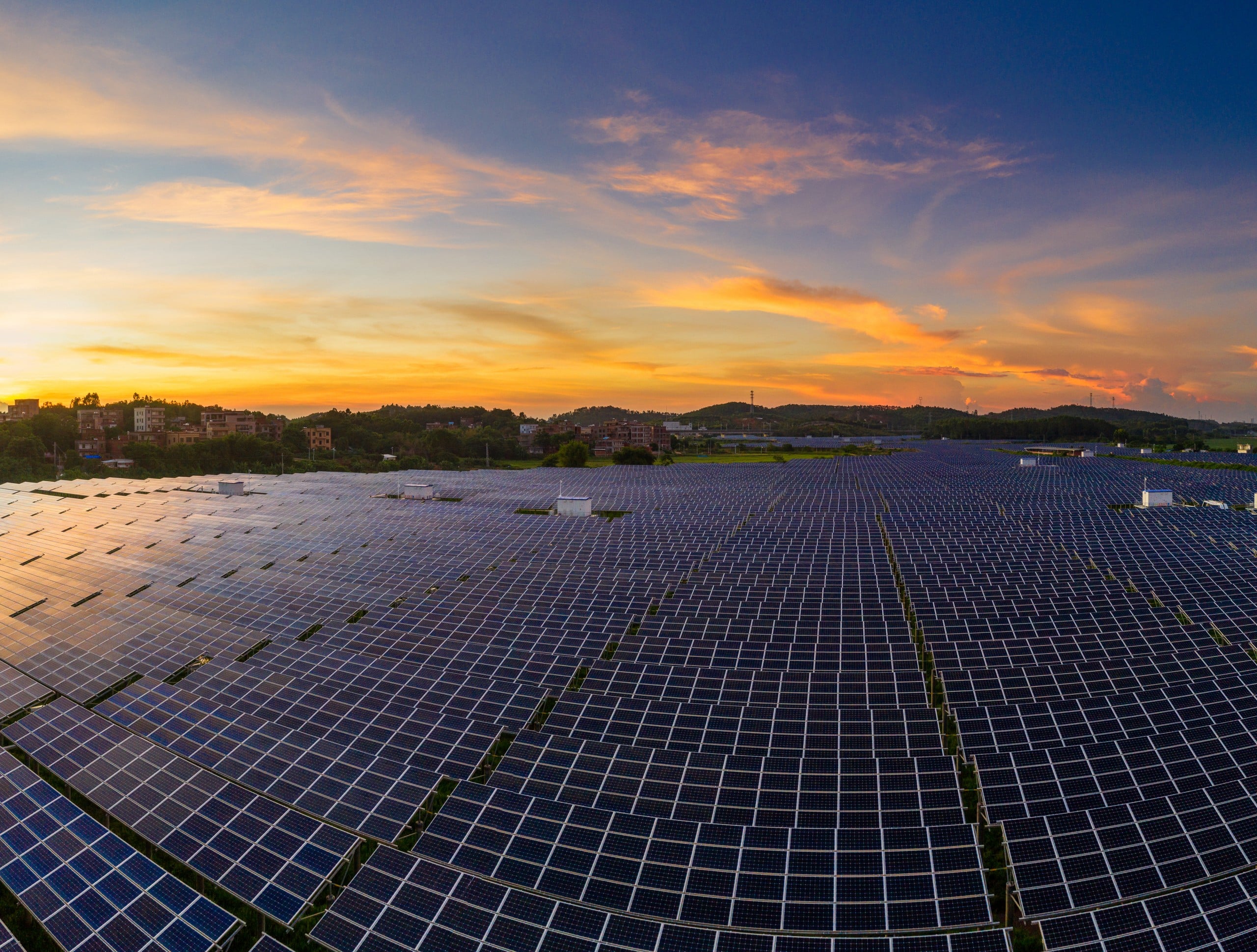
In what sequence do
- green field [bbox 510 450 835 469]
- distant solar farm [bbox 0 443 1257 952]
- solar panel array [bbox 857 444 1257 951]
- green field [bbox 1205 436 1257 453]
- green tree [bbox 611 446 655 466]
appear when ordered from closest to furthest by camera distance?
1. distant solar farm [bbox 0 443 1257 952]
2. solar panel array [bbox 857 444 1257 951]
3. green tree [bbox 611 446 655 466]
4. green field [bbox 510 450 835 469]
5. green field [bbox 1205 436 1257 453]

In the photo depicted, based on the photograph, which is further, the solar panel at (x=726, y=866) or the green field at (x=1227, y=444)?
the green field at (x=1227, y=444)

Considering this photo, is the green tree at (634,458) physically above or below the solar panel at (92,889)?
above

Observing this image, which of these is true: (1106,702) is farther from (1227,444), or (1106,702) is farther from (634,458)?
(1227,444)

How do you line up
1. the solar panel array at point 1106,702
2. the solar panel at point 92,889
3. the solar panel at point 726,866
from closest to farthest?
1. the solar panel at point 726,866
2. the solar panel array at point 1106,702
3. the solar panel at point 92,889

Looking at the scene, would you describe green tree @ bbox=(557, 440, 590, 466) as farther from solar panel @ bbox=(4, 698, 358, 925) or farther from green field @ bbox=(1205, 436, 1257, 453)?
green field @ bbox=(1205, 436, 1257, 453)

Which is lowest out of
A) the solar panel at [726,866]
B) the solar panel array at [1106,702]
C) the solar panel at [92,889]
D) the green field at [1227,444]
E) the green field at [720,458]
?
the solar panel at [92,889]

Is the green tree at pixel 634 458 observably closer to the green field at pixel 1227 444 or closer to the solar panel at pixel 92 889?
the solar panel at pixel 92 889

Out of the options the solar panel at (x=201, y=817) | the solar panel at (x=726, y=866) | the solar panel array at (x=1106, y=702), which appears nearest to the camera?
the solar panel at (x=726, y=866)

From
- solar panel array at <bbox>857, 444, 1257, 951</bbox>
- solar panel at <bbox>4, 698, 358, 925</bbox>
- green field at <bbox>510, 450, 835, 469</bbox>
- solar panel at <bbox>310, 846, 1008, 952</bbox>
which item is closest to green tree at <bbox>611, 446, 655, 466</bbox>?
green field at <bbox>510, 450, 835, 469</bbox>

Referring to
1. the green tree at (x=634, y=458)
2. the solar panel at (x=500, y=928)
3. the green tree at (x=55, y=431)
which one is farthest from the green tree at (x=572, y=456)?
the solar panel at (x=500, y=928)
